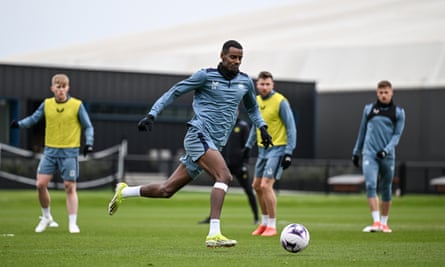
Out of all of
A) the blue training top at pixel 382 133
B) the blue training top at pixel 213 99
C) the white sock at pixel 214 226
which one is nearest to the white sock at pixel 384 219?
the blue training top at pixel 382 133

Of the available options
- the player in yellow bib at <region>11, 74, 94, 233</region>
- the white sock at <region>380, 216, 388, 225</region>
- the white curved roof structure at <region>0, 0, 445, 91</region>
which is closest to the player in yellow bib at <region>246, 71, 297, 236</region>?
the white sock at <region>380, 216, 388, 225</region>

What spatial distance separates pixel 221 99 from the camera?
12.6 metres

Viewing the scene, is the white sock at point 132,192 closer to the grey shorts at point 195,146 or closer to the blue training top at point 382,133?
the grey shorts at point 195,146

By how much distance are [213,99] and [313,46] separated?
45225 millimetres

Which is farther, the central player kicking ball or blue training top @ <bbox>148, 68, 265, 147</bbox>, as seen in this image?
blue training top @ <bbox>148, 68, 265, 147</bbox>

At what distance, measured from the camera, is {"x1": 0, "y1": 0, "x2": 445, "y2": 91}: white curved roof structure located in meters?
50.1

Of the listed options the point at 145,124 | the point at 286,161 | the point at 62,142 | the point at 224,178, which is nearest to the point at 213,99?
the point at 224,178

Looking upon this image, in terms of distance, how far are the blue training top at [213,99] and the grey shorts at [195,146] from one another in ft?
0.28

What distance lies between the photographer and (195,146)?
40.7 feet

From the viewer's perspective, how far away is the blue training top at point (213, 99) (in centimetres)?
1253

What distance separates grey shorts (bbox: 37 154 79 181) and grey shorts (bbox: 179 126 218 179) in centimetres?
417

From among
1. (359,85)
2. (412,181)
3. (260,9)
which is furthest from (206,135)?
(260,9)

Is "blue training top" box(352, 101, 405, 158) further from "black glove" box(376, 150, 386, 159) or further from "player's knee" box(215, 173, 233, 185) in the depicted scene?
"player's knee" box(215, 173, 233, 185)

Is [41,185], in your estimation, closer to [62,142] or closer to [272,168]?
[62,142]
